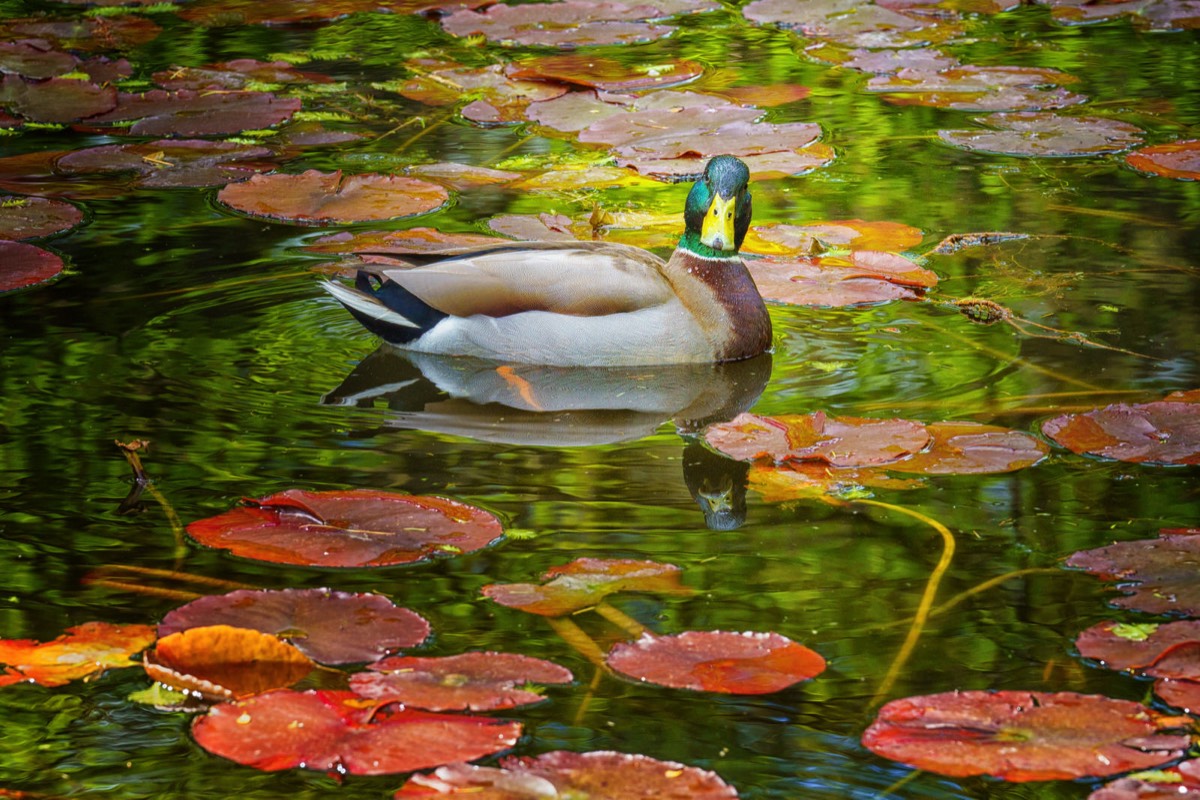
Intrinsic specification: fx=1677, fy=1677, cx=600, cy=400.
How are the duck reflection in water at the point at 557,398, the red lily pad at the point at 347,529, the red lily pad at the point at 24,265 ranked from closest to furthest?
the red lily pad at the point at 347,529, the duck reflection in water at the point at 557,398, the red lily pad at the point at 24,265

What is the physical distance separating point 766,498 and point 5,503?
203cm

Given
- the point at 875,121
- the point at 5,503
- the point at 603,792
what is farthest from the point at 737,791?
the point at 875,121

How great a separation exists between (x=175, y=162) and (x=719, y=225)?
314 centimetres

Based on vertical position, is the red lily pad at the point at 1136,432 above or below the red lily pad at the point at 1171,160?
below

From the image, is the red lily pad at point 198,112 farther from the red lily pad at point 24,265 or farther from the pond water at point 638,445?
the red lily pad at point 24,265

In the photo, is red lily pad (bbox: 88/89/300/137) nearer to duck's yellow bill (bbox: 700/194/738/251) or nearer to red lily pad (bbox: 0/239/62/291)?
red lily pad (bbox: 0/239/62/291)

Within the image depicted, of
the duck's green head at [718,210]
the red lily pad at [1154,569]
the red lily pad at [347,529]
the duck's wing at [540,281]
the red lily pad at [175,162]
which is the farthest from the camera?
the red lily pad at [175,162]

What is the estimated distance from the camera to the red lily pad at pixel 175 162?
7547 mm

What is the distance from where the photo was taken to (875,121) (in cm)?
848

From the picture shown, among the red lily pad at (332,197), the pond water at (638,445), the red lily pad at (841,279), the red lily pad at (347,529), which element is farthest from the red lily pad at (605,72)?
the red lily pad at (347,529)

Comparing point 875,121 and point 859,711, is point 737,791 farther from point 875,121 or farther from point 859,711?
point 875,121

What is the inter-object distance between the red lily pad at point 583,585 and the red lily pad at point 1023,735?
0.81 meters

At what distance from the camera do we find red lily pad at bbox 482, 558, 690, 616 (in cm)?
376

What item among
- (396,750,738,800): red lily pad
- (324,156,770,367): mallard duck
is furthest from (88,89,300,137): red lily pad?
(396,750,738,800): red lily pad
